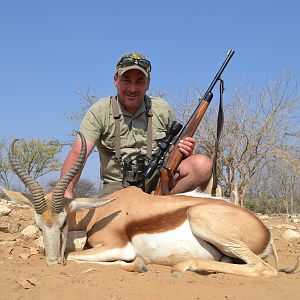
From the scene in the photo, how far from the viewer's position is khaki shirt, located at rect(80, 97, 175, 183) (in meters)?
4.90

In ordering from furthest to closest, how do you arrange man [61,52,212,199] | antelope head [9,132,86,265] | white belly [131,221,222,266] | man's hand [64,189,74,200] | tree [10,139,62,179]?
tree [10,139,62,179], man [61,52,212,199], man's hand [64,189,74,200], white belly [131,221,222,266], antelope head [9,132,86,265]

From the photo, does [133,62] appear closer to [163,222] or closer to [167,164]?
[167,164]

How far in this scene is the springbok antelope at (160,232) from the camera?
344 cm

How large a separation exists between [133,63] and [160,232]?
1.94 metres

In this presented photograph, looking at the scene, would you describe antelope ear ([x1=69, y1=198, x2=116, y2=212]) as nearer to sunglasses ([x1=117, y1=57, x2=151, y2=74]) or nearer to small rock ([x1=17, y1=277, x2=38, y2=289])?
small rock ([x1=17, y1=277, x2=38, y2=289])

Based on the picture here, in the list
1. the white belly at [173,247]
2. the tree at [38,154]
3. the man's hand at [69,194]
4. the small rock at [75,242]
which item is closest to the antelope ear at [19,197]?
the man's hand at [69,194]

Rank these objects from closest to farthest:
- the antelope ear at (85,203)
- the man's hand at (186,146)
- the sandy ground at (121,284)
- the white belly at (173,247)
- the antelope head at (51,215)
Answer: the sandy ground at (121,284) → the antelope head at (51,215) → the white belly at (173,247) → the antelope ear at (85,203) → the man's hand at (186,146)

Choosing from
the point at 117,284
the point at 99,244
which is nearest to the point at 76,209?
the point at 99,244

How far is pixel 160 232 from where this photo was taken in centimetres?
367

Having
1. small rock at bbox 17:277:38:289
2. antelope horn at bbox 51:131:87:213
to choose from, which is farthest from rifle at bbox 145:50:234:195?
small rock at bbox 17:277:38:289

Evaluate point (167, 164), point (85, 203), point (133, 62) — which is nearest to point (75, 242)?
point (85, 203)

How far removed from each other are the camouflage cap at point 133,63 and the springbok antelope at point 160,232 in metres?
1.47

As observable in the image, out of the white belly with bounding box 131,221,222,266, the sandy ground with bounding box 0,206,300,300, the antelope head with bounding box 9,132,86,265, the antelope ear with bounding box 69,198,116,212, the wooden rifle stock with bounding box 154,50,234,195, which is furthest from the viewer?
the wooden rifle stock with bounding box 154,50,234,195

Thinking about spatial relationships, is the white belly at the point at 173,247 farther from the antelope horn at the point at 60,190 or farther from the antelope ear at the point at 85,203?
the antelope horn at the point at 60,190
